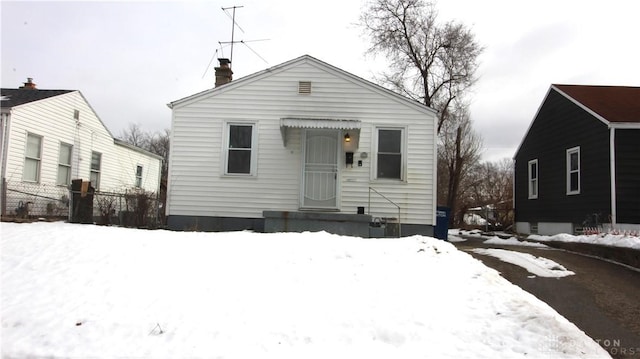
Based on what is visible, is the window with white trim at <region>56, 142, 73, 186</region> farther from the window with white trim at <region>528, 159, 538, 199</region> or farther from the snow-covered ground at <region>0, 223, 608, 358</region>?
the window with white trim at <region>528, 159, 538, 199</region>

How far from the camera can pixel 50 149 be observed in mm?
15188

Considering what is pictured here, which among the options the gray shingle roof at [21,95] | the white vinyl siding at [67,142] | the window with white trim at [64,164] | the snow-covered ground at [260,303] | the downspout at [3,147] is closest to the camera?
the snow-covered ground at [260,303]

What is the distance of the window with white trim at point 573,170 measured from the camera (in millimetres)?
15211

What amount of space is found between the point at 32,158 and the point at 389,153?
11.2 meters

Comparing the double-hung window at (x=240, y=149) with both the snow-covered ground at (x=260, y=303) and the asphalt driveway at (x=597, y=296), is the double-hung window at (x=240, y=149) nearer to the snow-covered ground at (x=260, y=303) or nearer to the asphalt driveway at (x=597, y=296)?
the snow-covered ground at (x=260, y=303)

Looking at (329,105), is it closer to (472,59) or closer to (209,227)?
(209,227)

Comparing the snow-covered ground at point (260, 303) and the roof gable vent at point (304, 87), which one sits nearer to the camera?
the snow-covered ground at point (260, 303)

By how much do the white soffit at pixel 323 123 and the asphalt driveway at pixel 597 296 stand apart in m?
4.25

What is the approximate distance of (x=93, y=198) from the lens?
407 inches

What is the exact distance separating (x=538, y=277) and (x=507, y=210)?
16453 mm

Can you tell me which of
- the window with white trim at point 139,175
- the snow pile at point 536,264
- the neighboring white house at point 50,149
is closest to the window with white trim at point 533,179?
the snow pile at point 536,264

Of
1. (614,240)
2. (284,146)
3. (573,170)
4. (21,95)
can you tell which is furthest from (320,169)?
(21,95)

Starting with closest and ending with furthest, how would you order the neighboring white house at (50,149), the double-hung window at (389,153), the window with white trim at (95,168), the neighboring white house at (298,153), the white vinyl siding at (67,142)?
the neighboring white house at (298,153) < the double-hung window at (389,153) < the neighboring white house at (50,149) < the white vinyl siding at (67,142) < the window with white trim at (95,168)

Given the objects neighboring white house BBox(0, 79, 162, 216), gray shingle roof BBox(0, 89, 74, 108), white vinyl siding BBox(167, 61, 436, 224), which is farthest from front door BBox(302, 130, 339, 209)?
gray shingle roof BBox(0, 89, 74, 108)
